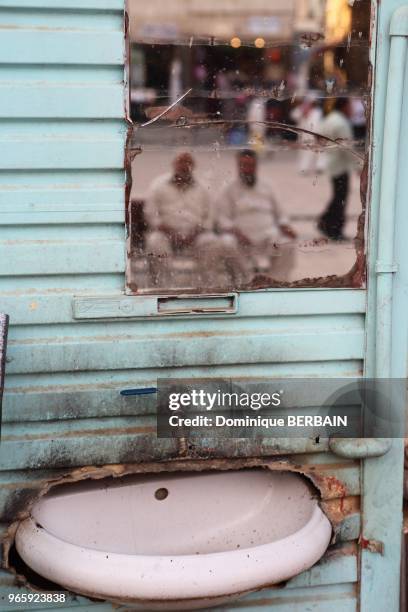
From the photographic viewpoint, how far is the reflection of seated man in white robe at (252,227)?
9.78ft

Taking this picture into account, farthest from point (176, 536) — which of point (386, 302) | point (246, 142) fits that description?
point (246, 142)

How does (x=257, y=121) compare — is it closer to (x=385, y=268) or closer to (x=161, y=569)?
(x=385, y=268)

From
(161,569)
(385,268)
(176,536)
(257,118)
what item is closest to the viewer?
(161,569)

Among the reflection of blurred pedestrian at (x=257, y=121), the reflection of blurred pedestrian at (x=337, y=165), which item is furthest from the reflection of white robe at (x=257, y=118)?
the reflection of blurred pedestrian at (x=337, y=165)

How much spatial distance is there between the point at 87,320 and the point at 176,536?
1037mm

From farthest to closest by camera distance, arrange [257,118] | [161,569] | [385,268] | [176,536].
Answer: [176,536] → [385,268] → [257,118] → [161,569]

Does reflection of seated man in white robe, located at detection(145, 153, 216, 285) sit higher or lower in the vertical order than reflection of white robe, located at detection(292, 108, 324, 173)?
lower

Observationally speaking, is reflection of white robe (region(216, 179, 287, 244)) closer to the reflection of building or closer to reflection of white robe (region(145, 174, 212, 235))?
reflection of white robe (region(145, 174, 212, 235))

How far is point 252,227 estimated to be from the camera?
3.03m

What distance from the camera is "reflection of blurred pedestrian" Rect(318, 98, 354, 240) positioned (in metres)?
2.99

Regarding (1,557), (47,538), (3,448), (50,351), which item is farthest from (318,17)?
(1,557)

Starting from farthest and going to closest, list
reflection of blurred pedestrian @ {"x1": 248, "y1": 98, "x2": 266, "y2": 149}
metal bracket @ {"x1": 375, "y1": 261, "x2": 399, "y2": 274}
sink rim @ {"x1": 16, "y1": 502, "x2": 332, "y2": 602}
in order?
metal bracket @ {"x1": 375, "y1": 261, "x2": 399, "y2": 274}
reflection of blurred pedestrian @ {"x1": 248, "y1": 98, "x2": 266, "y2": 149}
sink rim @ {"x1": 16, "y1": 502, "x2": 332, "y2": 602}

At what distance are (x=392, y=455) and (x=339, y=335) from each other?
1.90 feet

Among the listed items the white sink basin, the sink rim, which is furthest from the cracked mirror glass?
the sink rim
